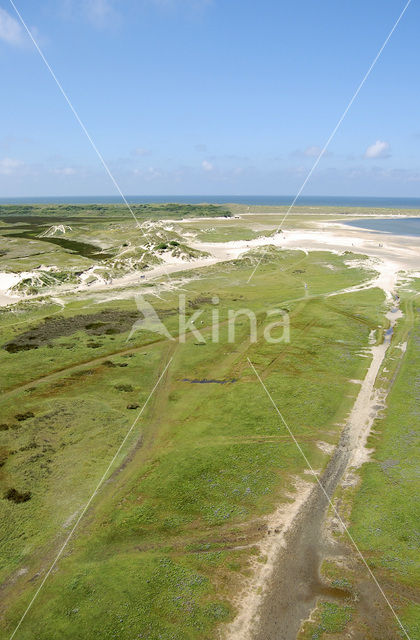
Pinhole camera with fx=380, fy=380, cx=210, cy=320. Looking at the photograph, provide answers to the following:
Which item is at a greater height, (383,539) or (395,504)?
(395,504)

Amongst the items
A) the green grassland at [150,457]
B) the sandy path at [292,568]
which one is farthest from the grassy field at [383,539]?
the green grassland at [150,457]

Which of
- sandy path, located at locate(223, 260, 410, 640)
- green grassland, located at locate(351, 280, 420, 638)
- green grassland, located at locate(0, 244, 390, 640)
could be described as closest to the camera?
sandy path, located at locate(223, 260, 410, 640)

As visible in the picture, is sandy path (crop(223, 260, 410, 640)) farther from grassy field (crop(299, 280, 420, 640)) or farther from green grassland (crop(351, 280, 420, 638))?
green grassland (crop(351, 280, 420, 638))

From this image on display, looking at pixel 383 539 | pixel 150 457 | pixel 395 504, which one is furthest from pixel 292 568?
pixel 150 457

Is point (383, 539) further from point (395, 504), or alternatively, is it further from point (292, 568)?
point (292, 568)

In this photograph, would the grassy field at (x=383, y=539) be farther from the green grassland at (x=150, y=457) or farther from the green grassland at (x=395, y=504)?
the green grassland at (x=150, y=457)

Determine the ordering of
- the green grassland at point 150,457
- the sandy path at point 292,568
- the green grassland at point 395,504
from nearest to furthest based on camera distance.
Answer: the sandy path at point 292,568 → the green grassland at point 150,457 → the green grassland at point 395,504

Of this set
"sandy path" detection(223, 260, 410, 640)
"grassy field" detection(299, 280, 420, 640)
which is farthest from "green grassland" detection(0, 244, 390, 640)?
"grassy field" detection(299, 280, 420, 640)

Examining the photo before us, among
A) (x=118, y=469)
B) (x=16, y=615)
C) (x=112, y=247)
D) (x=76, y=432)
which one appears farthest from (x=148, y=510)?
(x=112, y=247)

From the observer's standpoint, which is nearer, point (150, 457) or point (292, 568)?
point (292, 568)
